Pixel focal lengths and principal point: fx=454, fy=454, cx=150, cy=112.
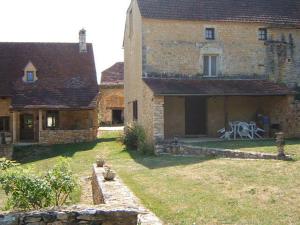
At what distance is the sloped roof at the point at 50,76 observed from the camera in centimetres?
2739

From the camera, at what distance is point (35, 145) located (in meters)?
25.7

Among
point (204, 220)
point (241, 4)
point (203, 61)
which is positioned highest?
point (241, 4)

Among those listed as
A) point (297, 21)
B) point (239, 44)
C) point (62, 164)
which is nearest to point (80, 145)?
point (239, 44)

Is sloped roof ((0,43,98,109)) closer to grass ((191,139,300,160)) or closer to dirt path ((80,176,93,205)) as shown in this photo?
grass ((191,139,300,160))

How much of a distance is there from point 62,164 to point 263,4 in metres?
20.3

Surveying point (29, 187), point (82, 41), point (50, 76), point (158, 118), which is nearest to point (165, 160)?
point (158, 118)

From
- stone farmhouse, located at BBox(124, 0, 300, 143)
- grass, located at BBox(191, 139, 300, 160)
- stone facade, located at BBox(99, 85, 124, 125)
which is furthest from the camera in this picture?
stone facade, located at BBox(99, 85, 124, 125)

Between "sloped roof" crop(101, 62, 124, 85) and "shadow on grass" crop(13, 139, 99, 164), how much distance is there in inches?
711

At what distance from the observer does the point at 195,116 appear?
24406 millimetres

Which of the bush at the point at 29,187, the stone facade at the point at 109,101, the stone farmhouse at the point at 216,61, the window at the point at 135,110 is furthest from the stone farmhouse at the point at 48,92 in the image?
the bush at the point at 29,187

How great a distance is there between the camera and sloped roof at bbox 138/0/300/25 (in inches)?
934

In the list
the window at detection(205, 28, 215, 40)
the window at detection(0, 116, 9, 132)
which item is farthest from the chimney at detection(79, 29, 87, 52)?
the window at detection(205, 28, 215, 40)

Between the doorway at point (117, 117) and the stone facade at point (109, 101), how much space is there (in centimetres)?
35

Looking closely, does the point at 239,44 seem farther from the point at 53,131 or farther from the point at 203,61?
the point at 53,131
